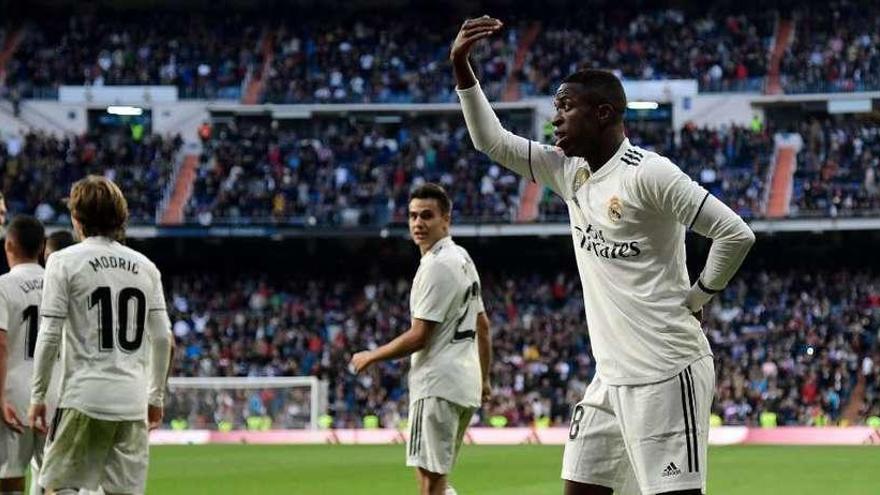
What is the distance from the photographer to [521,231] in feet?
127

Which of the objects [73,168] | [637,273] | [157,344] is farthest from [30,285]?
[73,168]

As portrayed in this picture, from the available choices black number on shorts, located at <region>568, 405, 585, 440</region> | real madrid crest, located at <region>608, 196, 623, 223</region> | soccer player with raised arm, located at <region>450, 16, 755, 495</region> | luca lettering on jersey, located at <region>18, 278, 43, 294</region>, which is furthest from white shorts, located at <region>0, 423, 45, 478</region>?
real madrid crest, located at <region>608, 196, 623, 223</region>

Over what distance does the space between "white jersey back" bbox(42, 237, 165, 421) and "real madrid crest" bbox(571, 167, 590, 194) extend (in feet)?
8.10

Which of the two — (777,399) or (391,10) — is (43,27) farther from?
(777,399)

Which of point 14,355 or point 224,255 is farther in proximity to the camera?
point 224,255

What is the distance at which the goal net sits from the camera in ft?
96.9

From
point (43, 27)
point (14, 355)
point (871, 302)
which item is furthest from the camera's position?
point (43, 27)

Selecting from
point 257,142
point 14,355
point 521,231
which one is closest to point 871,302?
point 521,231

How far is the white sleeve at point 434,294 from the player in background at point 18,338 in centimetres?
217

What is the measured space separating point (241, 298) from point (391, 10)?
36.0ft

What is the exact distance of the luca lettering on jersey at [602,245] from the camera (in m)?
6.11

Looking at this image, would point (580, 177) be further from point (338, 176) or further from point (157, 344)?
point (338, 176)

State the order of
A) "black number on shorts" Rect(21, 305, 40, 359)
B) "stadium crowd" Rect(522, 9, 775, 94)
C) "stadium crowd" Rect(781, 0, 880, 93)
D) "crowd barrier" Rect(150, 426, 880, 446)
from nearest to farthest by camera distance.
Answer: "black number on shorts" Rect(21, 305, 40, 359)
"crowd barrier" Rect(150, 426, 880, 446)
"stadium crowd" Rect(781, 0, 880, 93)
"stadium crowd" Rect(522, 9, 775, 94)

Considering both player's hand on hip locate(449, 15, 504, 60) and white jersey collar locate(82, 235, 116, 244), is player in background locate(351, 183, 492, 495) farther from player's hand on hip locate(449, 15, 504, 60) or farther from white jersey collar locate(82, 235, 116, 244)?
player's hand on hip locate(449, 15, 504, 60)
